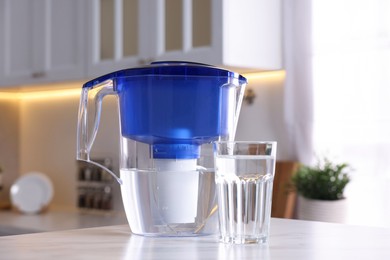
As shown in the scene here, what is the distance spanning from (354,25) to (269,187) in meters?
1.65

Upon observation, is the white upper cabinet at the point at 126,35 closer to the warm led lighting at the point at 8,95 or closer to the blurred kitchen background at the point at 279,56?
the blurred kitchen background at the point at 279,56

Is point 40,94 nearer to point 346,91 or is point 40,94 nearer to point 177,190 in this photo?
point 346,91

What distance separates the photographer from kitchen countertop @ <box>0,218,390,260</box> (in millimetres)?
810

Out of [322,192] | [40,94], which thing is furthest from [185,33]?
[40,94]

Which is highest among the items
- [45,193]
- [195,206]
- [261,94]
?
[261,94]

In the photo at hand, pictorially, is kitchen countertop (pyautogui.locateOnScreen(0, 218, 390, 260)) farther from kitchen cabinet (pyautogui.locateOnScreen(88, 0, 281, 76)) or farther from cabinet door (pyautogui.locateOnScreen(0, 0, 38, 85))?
cabinet door (pyautogui.locateOnScreen(0, 0, 38, 85))

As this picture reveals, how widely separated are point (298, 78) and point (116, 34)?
78 centimetres

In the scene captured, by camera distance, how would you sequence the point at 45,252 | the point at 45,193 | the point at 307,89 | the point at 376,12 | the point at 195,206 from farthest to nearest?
the point at 45,193 → the point at 307,89 → the point at 376,12 → the point at 195,206 → the point at 45,252

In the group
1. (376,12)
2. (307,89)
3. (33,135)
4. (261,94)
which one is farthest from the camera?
(33,135)

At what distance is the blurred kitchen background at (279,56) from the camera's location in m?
2.38

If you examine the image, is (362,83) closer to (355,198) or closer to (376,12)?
(376,12)

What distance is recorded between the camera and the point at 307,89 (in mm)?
2551

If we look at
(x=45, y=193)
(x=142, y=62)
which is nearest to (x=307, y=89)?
(x=142, y=62)

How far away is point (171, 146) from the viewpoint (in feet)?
3.25
